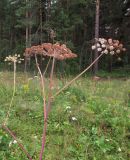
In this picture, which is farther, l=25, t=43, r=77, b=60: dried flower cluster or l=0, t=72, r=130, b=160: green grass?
l=0, t=72, r=130, b=160: green grass

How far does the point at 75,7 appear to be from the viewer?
25266 millimetres

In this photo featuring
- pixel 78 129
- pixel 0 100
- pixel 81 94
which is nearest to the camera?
pixel 78 129

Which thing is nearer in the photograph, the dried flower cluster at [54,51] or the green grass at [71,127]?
the dried flower cluster at [54,51]

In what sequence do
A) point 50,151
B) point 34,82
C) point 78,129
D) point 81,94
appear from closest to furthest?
point 50,151 → point 78,129 → point 81,94 → point 34,82

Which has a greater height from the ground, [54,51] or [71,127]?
[54,51]

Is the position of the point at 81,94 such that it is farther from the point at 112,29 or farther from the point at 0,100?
the point at 112,29

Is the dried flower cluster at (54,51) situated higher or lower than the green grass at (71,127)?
higher

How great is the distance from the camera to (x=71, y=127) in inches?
256

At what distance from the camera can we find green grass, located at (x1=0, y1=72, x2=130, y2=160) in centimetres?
566

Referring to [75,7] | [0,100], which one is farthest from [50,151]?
[75,7]

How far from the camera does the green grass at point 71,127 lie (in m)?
5.66

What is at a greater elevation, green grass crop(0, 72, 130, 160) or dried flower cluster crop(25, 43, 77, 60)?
dried flower cluster crop(25, 43, 77, 60)

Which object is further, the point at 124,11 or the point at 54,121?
the point at 124,11

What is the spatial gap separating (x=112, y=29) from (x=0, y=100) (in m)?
20.7
